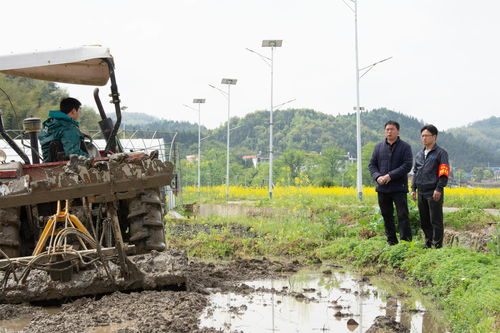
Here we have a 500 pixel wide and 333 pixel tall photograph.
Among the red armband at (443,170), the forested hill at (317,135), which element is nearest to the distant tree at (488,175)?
the forested hill at (317,135)

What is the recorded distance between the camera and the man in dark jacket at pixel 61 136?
291 inches

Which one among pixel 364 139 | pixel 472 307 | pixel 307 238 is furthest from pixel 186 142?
pixel 472 307

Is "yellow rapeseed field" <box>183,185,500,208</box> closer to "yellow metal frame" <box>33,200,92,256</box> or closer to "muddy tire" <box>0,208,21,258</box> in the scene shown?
"yellow metal frame" <box>33,200,92,256</box>

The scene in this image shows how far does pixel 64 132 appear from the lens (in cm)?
739

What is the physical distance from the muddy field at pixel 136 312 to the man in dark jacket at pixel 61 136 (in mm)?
1568

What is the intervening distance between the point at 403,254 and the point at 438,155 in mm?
1549

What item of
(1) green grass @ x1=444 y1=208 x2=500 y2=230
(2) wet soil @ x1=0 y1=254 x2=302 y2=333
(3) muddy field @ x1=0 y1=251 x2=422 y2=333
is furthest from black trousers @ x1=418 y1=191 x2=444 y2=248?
(2) wet soil @ x1=0 y1=254 x2=302 y2=333

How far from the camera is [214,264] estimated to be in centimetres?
989

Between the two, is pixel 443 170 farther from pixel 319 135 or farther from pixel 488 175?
pixel 319 135

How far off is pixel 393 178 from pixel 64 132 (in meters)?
4.89

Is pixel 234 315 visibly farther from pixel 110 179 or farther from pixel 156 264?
pixel 110 179

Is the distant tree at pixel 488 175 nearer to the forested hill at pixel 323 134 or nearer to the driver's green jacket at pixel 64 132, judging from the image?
the forested hill at pixel 323 134

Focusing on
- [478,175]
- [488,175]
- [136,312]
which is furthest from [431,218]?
[488,175]

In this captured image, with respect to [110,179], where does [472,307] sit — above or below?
below
